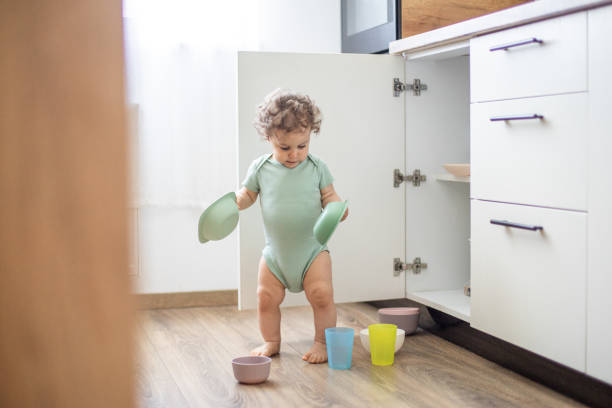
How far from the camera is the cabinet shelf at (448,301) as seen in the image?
191 centimetres

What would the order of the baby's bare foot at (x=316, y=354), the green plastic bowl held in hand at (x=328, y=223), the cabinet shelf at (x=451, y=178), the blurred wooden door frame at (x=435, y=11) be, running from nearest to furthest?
the green plastic bowl held in hand at (x=328, y=223), the baby's bare foot at (x=316, y=354), the cabinet shelf at (x=451, y=178), the blurred wooden door frame at (x=435, y=11)

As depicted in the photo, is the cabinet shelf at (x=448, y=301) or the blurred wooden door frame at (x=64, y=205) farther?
the cabinet shelf at (x=448, y=301)

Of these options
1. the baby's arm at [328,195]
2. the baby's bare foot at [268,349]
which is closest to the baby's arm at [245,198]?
the baby's arm at [328,195]

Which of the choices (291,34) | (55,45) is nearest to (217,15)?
(291,34)

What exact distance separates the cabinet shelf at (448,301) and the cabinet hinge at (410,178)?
37 cm

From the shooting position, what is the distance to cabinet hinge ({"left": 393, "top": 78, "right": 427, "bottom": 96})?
2.17 m

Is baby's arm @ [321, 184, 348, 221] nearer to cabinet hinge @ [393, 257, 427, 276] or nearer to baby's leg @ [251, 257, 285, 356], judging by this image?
baby's leg @ [251, 257, 285, 356]

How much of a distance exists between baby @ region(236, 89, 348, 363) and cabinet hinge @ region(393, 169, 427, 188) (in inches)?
13.1

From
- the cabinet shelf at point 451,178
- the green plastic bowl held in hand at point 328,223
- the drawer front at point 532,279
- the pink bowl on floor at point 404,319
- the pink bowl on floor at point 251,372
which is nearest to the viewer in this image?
the drawer front at point 532,279

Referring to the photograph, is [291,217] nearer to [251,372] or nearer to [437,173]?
[251,372]

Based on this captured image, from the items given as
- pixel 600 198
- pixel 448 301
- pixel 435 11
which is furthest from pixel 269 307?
pixel 435 11

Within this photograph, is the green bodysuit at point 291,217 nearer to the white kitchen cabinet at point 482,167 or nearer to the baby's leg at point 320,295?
the baby's leg at point 320,295

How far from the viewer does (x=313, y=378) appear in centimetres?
170

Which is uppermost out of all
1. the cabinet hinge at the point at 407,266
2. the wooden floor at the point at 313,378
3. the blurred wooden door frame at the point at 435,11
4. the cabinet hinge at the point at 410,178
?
the blurred wooden door frame at the point at 435,11
